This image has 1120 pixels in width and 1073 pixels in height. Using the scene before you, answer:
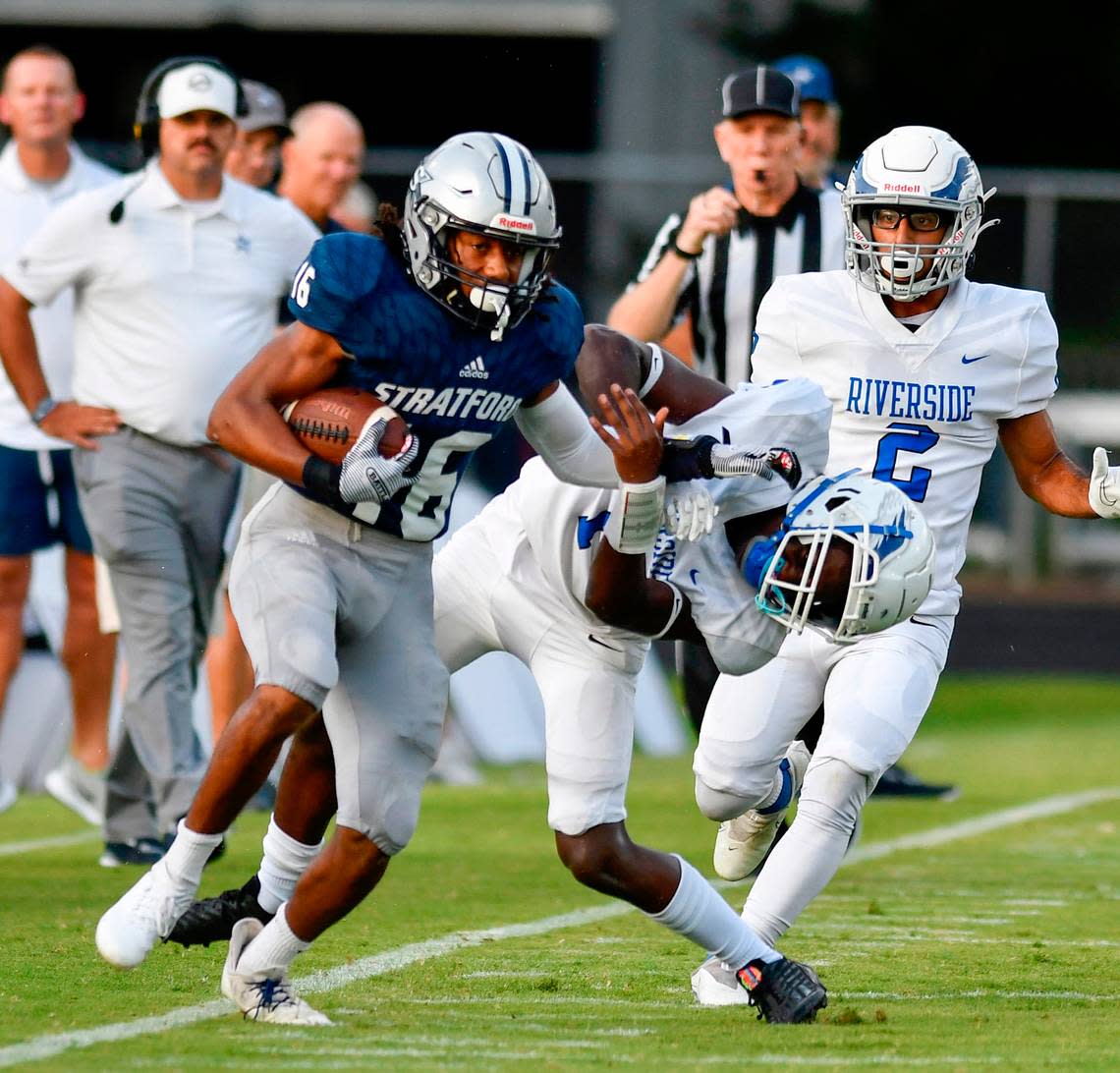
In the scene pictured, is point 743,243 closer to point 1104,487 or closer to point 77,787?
point 1104,487

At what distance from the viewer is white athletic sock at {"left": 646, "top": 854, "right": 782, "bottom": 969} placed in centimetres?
430

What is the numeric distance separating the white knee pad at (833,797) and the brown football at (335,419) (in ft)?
3.70

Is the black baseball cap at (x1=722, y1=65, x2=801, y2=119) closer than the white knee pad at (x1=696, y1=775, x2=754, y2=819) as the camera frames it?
No

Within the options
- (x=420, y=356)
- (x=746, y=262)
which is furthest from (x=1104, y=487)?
(x=746, y=262)

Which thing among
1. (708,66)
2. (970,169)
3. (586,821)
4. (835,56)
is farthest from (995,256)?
(586,821)

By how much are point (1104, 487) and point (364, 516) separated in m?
1.59

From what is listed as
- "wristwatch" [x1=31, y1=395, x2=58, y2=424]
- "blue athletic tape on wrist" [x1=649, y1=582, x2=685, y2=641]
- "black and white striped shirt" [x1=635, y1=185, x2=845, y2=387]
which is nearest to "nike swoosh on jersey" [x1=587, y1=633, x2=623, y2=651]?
"blue athletic tape on wrist" [x1=649, y1=582, x2=685, y2=641]

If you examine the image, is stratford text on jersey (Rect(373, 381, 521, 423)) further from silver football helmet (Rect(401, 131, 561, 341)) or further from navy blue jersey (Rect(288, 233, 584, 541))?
silver football helmet (Rect(401, 131, 561, 341))

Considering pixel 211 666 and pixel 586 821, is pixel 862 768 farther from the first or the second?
pixel 211 666

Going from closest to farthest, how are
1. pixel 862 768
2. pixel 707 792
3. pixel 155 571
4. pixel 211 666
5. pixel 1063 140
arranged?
1. pixel 862 768
2. pixel 707 792
3. pixel 155 571
4. pixel 211 666
5. pixel 1063 140

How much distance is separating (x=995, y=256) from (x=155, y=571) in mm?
8274

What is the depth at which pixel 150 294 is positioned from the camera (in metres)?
6.44

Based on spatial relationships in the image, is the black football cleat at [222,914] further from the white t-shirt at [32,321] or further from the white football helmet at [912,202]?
the white t-shirt at [32,321]

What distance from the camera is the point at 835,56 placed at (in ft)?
60.6
